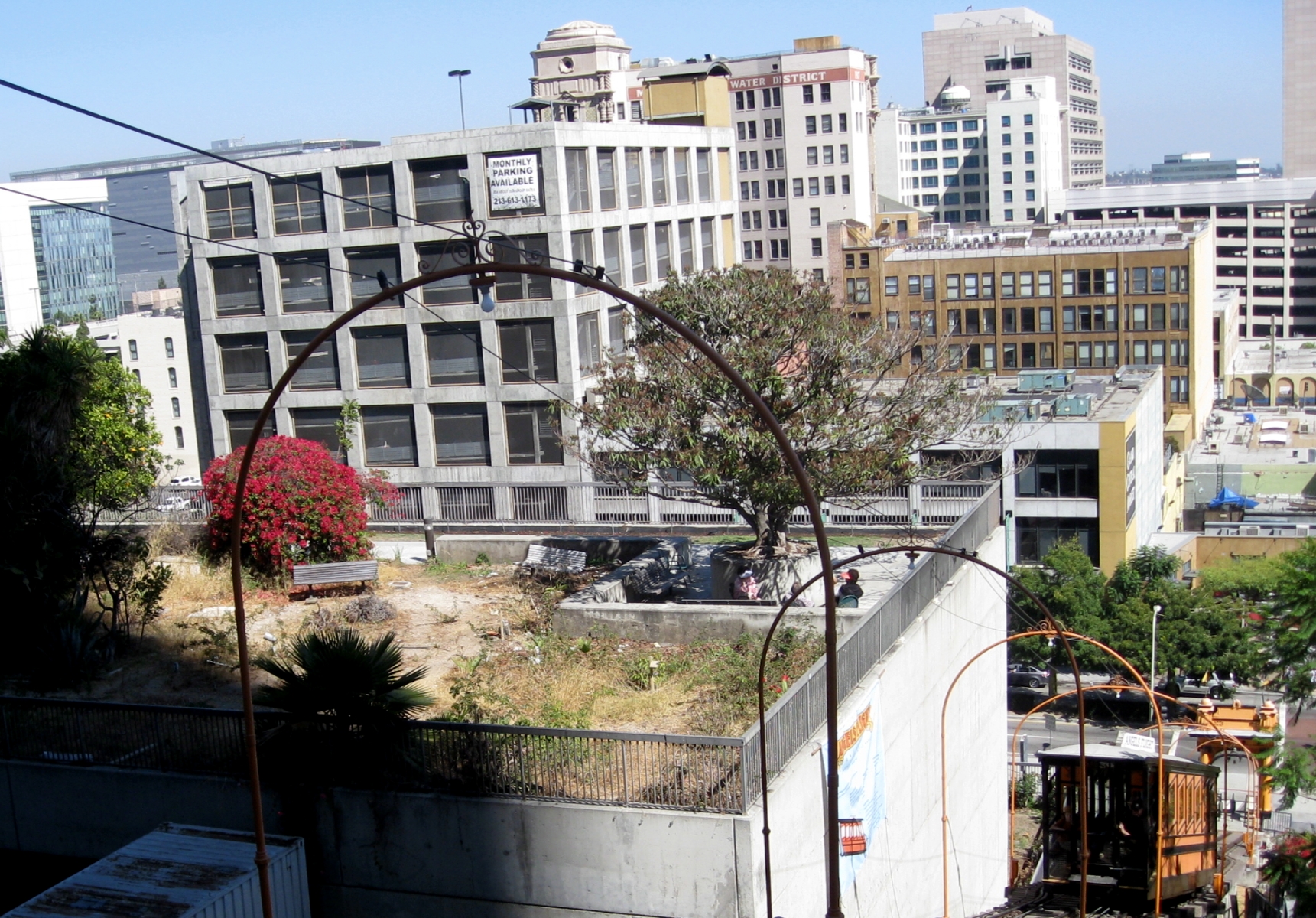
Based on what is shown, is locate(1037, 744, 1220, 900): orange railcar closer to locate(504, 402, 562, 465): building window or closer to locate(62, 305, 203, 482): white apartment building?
locate(504, 402, 562, 465): building window

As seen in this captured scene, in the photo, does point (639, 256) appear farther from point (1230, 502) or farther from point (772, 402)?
point (1230, 502)

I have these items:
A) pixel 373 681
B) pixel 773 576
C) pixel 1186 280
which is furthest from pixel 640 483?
pixel 1186 280

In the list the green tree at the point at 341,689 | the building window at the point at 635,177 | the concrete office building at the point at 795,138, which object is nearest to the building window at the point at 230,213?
the building window at the point at 635,177

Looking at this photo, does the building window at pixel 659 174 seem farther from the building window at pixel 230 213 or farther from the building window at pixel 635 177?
the building window at pixel 230 213

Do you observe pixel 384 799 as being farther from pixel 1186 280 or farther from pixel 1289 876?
pixel 1186 280

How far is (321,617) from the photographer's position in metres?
21.8

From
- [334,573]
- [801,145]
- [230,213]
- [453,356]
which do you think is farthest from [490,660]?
[801,145]

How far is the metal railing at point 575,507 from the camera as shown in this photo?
1057 inches

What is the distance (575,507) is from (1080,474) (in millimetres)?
39621

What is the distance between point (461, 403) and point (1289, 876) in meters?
26.4

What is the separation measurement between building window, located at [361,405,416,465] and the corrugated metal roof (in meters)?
25.7

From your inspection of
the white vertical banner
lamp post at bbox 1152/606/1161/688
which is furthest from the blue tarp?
the white vertical banner

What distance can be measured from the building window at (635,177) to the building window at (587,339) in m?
4.50

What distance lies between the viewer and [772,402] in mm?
20375
